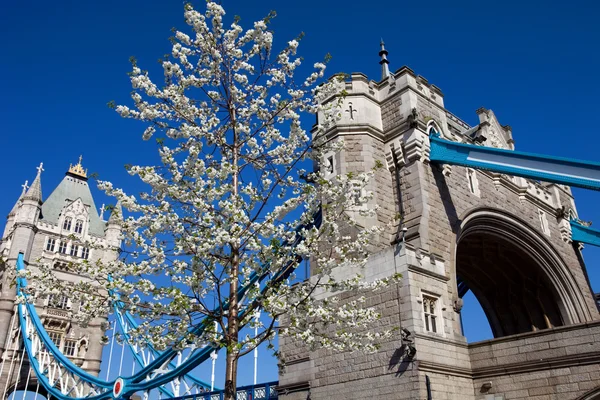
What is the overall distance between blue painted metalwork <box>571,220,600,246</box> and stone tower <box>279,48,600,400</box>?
0.62 m

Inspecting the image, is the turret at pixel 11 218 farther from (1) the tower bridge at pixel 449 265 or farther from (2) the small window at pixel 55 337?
(1) the tower bridge at pixel 449 265

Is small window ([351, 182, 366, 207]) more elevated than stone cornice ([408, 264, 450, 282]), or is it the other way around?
stone cornice ([408, 264, 450, 282])

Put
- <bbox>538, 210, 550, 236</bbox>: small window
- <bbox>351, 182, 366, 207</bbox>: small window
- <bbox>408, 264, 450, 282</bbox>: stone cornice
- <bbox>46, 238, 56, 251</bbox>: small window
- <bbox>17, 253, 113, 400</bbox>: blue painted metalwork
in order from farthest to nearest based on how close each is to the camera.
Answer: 1. <bbox>46, 238, 56, 251</bbox>: small window
2. <bbox>17, 253, 113, 400</bbox>: blue painted metalwork
3. <bbox>538, 210, 550, 236</bbox>: small window
4. <bbox>408, 264, 450, 282</bbox>: stone cornice
5. <bbox>351, 182, 366, 207</bbox>: small window

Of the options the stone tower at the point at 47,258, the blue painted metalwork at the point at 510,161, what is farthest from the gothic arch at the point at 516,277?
the stone tower at the point at 47,258

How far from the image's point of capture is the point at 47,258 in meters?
42.8

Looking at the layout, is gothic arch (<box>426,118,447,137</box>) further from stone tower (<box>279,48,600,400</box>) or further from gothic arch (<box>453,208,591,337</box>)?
gothic arch (<box>453,208,591,337</box>)

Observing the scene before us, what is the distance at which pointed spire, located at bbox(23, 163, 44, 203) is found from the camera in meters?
44.2

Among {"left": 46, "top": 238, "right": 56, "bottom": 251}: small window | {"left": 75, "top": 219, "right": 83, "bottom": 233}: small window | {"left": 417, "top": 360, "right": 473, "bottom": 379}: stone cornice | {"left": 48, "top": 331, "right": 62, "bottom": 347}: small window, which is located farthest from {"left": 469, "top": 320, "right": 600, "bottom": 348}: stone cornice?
{"left": 75, "top": 219, "right": 83, "bottom": 233}: small window

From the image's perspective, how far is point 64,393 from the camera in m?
36.7

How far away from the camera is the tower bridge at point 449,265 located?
1345 centimetres

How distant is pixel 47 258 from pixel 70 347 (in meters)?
7.72

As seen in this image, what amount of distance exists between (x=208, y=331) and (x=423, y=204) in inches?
427

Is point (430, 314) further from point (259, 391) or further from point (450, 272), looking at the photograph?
point (259, 391)

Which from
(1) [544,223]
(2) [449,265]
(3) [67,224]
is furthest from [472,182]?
(3) [67,224]
